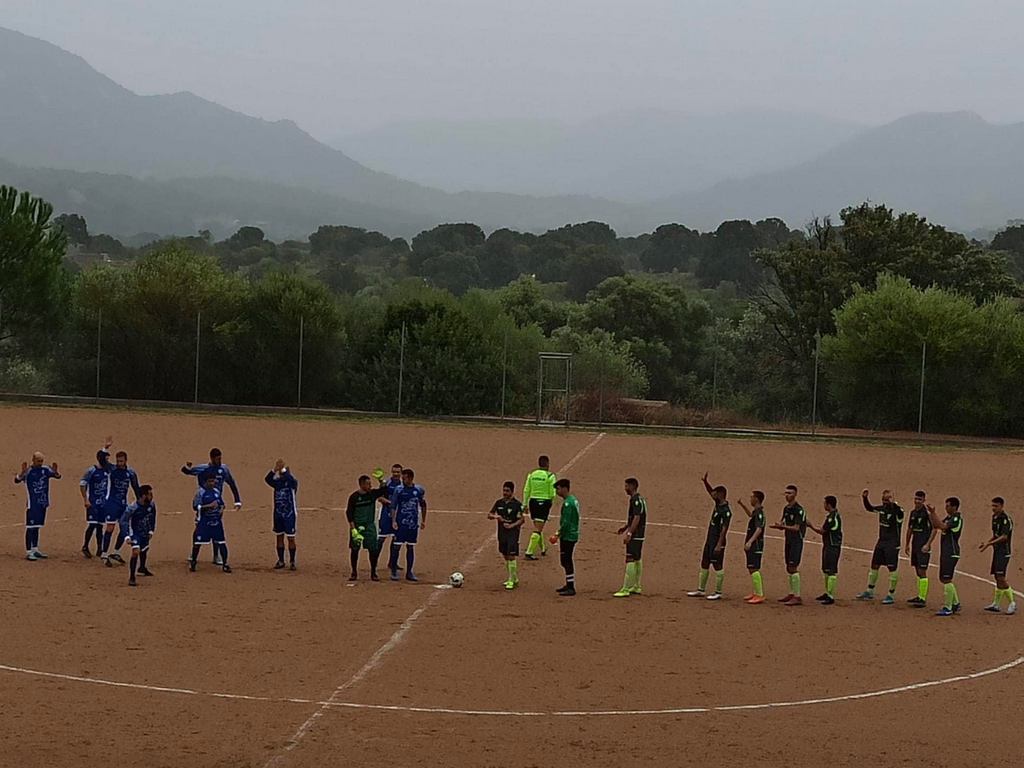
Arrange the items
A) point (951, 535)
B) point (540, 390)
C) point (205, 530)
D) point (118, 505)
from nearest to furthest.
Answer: point (951, 535)
point (205, 530)
point (118, 505)
point (540, 390)

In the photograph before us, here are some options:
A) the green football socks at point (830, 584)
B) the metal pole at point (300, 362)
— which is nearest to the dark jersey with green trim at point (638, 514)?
the green football socks at point (830, 584)

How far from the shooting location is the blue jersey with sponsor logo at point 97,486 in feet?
66.9

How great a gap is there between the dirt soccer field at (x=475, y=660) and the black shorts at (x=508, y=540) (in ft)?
2.12

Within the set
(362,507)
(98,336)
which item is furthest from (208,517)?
(98,336)

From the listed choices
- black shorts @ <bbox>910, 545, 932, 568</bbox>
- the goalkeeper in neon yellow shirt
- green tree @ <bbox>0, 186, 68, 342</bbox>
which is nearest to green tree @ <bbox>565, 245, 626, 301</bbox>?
green tree @ <bbox>0, 186, 68, 342</bbox>

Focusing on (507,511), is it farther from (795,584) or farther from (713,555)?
(795,584)

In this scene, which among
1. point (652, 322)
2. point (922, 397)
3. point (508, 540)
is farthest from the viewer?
point (652, 322)

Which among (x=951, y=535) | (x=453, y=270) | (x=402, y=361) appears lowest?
(x=951, y=535)

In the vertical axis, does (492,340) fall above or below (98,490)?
above

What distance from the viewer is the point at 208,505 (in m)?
19.8

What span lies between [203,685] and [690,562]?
10.4 meters

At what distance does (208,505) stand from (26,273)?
32.0m

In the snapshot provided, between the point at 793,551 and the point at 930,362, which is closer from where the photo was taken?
the point at 793,551

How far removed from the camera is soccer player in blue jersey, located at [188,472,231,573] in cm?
1981
